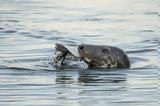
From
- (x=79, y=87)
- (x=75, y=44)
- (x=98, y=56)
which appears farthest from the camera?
(x=75, y=44)

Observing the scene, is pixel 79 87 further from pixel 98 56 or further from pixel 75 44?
pixel 75 44

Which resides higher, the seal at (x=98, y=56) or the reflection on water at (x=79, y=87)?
the seal at (x=98, y=56)

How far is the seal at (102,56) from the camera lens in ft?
40.6

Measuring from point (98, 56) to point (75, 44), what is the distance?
3.87 m

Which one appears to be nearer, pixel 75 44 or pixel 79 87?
pixel 79 87

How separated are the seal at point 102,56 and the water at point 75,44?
157 millimetres

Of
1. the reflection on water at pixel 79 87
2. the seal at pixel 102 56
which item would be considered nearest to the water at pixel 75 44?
the reflection on water at pixel 79 87

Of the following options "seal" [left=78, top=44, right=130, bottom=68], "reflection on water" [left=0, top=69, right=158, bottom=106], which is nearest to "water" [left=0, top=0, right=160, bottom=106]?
"reflection on water" [left=0, top=69, right=158, bottom=106]

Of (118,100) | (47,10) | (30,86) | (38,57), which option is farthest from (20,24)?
(118,100)

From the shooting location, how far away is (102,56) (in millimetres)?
12531

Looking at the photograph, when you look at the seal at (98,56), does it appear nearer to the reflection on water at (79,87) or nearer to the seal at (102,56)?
the seal at (102,56)

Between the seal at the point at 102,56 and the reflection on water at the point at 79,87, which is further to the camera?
the seal at the point at 102,56

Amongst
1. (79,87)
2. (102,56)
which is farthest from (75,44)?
(79,87)

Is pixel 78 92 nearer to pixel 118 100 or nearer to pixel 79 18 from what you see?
pixel 118 100
